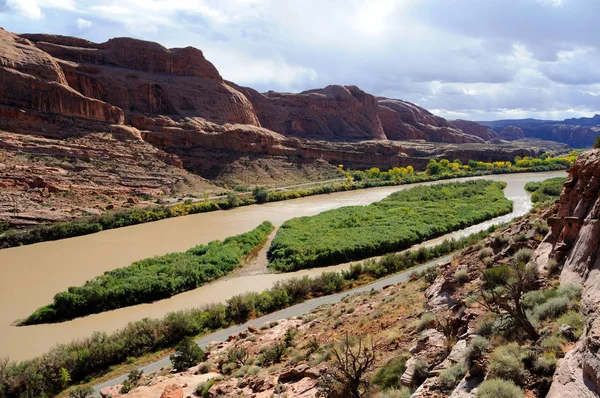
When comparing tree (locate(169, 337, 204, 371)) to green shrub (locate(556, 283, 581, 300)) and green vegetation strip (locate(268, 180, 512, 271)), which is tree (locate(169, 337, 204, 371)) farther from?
green vegetation strip (locate(268, 180, 512, 271))

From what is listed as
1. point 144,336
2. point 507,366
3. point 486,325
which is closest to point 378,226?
point 144,336

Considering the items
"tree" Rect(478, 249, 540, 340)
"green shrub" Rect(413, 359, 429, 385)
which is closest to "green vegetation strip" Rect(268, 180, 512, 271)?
"tree" Rect(478, 249, 540, 340)

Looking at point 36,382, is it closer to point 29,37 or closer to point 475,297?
point 475,297

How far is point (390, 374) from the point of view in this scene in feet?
27.1

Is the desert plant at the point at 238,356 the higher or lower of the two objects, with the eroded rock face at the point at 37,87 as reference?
lower

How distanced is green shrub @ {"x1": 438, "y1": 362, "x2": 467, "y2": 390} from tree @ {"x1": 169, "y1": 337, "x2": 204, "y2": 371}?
10379 mm

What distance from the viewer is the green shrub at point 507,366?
5.59 meters

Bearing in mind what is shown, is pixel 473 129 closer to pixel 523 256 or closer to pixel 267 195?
pixel 267 195

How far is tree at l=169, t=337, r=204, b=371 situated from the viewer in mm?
14109

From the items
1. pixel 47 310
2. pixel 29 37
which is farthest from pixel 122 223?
pixel 29 37

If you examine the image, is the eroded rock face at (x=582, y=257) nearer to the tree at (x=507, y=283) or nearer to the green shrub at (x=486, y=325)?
the tree at (x=507, y=283)

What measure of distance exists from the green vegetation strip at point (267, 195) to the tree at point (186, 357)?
28.5m

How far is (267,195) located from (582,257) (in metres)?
48.8

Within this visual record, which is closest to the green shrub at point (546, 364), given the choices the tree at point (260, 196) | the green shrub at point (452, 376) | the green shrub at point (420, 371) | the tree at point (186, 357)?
the green shrub at point (452, 376)
